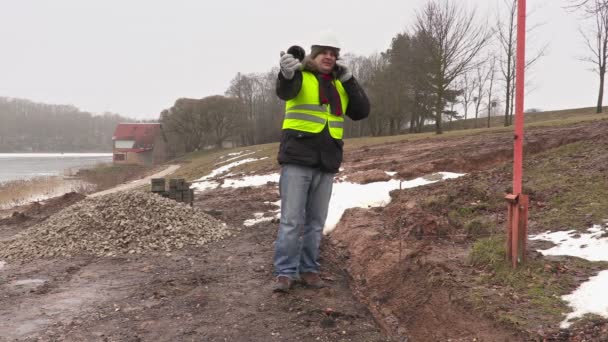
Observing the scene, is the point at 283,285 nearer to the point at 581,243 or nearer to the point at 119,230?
the point at 581,243

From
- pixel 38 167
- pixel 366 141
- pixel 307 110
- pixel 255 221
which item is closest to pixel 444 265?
pixel 307 110

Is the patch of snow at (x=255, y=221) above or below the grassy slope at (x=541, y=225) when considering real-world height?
below

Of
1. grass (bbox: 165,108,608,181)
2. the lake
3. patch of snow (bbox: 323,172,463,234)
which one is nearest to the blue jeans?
patch of snow (bbox: 323,172,463,234)

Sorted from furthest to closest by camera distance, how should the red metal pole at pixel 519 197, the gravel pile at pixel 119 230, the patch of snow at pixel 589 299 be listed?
the gravel pile at pixel 119 230 < the red metal pole at pixel 519 197 < the patch of snow at pixel 589 299

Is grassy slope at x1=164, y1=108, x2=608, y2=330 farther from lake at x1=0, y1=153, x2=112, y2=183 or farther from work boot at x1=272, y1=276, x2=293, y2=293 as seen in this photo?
lake at x1=0, y1=153, x2=112, y2=183

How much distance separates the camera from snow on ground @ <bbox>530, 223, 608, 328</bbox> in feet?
9.07

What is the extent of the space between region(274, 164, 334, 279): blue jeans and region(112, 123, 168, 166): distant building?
185ft

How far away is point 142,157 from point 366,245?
57432mm

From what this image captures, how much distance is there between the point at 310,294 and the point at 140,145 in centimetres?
5919

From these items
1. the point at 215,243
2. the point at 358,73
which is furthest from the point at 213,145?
the point at 215,243

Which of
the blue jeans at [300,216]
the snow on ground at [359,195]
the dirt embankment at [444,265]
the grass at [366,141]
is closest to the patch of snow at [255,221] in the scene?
the snow on ground at [359,195]

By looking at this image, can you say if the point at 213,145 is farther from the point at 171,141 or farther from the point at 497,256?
the point at 497,256

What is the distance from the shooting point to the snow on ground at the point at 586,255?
2.76 meters

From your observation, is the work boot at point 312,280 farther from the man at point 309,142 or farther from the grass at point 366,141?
the grass at point 366,141
